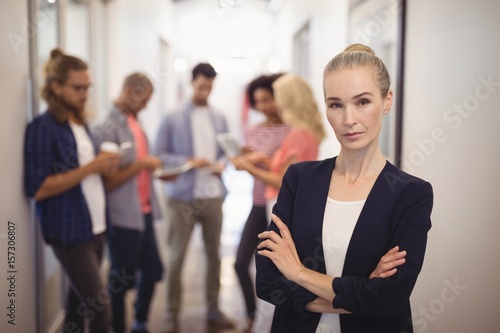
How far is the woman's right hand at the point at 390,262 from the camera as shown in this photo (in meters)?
1.11

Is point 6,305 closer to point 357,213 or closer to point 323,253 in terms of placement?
point 323,253

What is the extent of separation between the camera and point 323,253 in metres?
1.23

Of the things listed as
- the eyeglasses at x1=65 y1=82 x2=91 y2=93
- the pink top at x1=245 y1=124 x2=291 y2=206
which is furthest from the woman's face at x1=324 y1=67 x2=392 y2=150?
the pink top at x1=245 y1=124 x2=291 y2=206

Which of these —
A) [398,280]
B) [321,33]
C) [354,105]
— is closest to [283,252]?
[398,280]

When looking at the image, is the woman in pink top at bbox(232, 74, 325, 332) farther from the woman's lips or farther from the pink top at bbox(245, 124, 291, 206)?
the woman's lips

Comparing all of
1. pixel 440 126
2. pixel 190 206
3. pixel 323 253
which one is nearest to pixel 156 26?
pixel 190 206

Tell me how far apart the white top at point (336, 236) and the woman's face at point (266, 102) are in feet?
5.21

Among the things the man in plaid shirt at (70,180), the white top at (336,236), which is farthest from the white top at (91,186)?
the white top at (336,236)

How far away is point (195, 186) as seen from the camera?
2.97 metres

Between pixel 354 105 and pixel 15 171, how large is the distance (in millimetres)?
1322

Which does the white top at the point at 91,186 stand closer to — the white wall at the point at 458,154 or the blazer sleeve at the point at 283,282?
the blazer sleeve at the point at 283,282

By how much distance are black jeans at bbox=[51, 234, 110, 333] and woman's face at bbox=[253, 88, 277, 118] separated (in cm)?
120

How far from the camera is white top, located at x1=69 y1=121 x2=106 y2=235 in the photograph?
2.08m

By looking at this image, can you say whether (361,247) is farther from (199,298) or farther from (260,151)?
(199,298)
